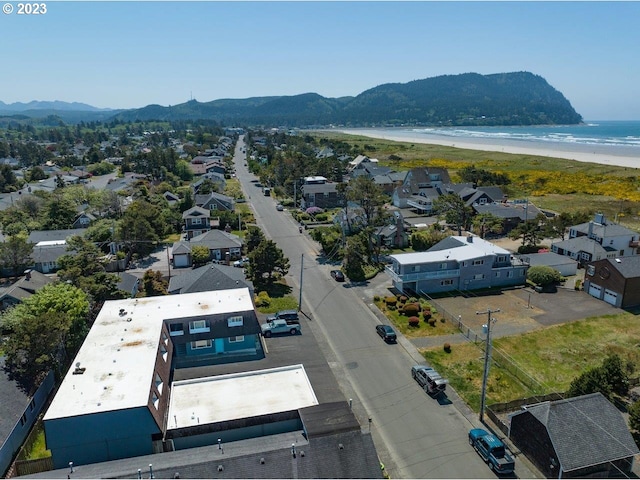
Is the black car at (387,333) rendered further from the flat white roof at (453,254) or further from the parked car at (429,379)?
the flat white roof at (453,254)

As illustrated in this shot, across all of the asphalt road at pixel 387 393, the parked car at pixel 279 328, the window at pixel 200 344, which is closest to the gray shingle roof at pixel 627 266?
the asphalt road at pixel 387 393

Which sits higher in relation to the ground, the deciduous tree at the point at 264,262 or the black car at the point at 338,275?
the deciduous tree at the point at 264,262

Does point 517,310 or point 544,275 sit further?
point 544,275

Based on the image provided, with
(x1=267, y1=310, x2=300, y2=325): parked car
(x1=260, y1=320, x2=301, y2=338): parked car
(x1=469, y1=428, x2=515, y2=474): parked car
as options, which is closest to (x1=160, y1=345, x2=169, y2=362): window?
(x1=260, y1=320, x2=301, y2=338): parked car

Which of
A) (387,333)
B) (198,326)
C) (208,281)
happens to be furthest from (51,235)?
(387,333)

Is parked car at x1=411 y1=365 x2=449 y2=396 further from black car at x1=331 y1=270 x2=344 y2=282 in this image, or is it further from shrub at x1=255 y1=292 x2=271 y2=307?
black car at x1=331 y1=270 x2=344 y2=282

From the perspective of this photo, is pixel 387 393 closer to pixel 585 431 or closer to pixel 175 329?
pixel 585 431
